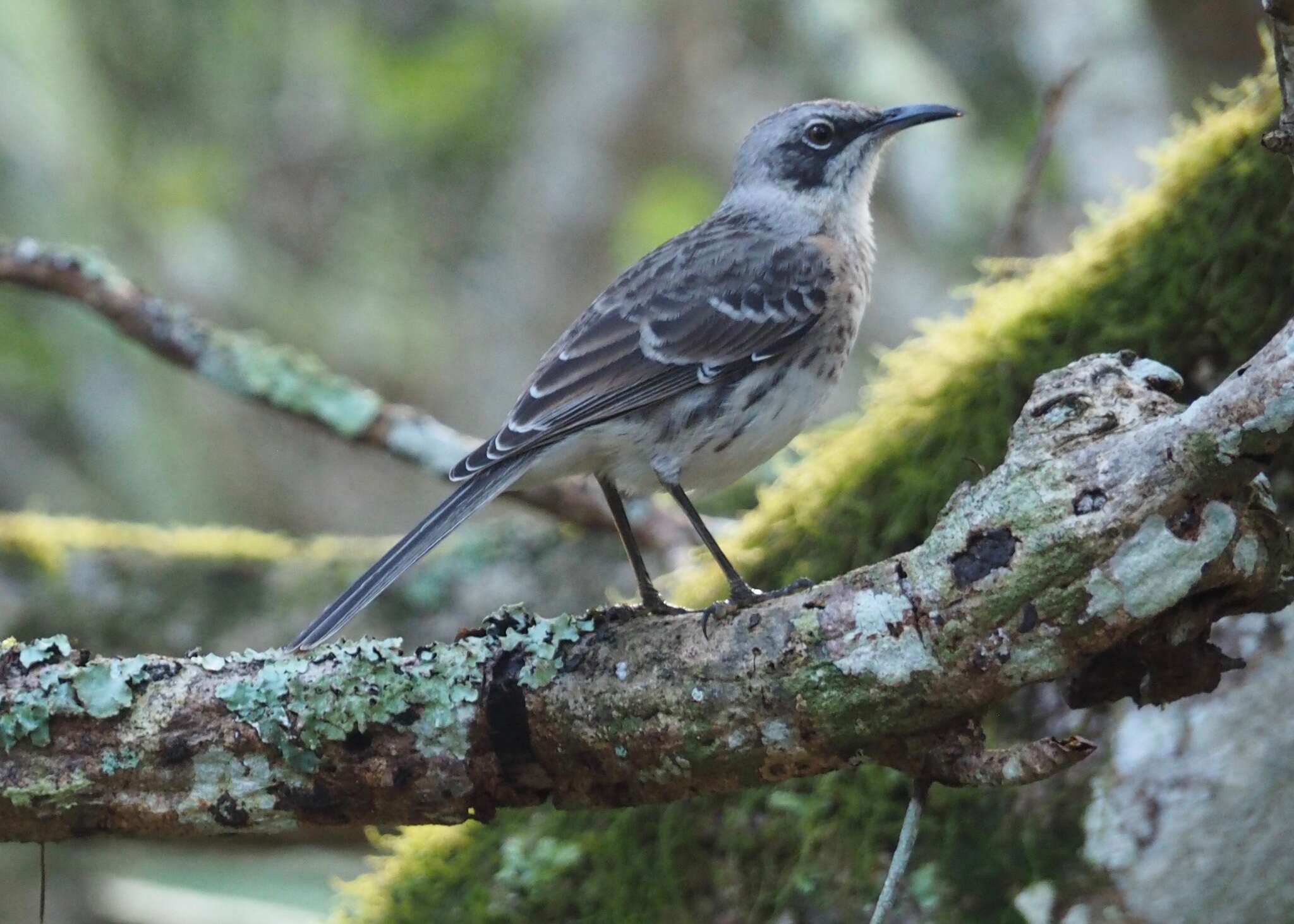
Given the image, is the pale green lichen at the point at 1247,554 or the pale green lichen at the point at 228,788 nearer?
the pale green lichen at the point at 1247,554

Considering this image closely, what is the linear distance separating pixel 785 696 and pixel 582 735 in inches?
18.5

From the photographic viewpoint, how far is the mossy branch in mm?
2549

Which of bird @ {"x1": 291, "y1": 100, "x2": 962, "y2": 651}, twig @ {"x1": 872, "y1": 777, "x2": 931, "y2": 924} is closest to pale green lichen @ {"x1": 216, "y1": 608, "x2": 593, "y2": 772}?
bird @ {"x1": 291, "y1": 100, "x2": 962, "y2": 651}

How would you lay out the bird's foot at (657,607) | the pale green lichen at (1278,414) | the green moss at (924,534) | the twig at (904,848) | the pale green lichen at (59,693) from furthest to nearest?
the green moss at (924,534) → the bird's foot at (657,607) → the pale green lichen at (59,693) → the twig at (904,848) → the pale green lichen at (1278,414)

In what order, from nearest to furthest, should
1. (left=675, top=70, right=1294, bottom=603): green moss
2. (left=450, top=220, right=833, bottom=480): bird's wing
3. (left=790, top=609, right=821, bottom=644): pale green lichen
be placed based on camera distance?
(left=790, top=609, right=821, bottom=644): pale green lichen < (left=675, top=70, right=1294, bottom=603): green moss < (left=450, top=220, right=833, bottom=480): bird's wing

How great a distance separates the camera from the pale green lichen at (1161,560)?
2.53 meters

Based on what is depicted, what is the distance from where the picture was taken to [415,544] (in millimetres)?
3604

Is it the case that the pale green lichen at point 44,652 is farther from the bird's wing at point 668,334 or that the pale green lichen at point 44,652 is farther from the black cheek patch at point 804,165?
the black cheek patch at point 804,165

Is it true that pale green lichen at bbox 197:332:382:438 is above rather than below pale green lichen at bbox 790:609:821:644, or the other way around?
above

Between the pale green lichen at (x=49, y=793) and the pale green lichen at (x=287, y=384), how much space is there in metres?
2.37

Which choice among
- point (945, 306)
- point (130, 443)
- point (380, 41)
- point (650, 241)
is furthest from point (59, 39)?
point (945, 306)

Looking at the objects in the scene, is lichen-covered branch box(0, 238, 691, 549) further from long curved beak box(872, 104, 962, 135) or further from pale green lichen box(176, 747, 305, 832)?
pale green lichen box(176, 747, 305, 832)

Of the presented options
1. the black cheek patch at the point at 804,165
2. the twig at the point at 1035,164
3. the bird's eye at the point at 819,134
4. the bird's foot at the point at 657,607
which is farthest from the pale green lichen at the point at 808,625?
the twig at the point at 1035,164

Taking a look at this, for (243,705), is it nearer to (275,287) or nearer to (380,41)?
(275,287)
